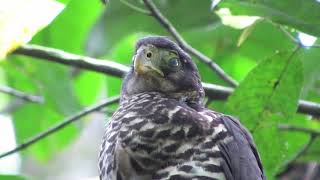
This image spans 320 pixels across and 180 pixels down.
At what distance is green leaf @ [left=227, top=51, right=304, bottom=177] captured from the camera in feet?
9.58

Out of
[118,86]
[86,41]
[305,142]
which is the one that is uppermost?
[86,41]

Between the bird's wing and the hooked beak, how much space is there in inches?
18.4

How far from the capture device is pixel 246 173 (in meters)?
2.64

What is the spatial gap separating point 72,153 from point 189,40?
346 centimetres

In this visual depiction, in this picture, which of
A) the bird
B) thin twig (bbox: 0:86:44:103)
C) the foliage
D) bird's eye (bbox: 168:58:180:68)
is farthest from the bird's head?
thin twig (bbox: 0:86:44:103)

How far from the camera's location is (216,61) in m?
3.72

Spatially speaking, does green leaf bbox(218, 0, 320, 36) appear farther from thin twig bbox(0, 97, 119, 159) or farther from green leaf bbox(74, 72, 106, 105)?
green leaf bbox(74, 72, 106, 105)

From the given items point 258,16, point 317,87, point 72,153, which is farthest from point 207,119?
point 72,153

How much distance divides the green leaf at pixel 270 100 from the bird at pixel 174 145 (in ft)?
0.58

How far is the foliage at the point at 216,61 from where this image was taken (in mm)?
2908

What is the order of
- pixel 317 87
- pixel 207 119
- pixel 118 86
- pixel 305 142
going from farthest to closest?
pixel 317 87 < pixel 118 86 < pixel 305 142 < pixel 207 119

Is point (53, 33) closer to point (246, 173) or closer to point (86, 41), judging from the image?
point (86, 41)

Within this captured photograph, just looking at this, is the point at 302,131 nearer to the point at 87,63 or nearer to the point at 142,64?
the point at 142,64

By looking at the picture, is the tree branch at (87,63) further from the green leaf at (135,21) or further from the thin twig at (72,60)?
the green leaf at (135,21)
